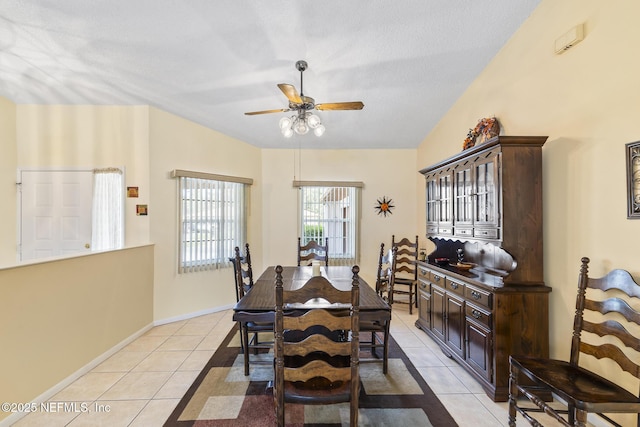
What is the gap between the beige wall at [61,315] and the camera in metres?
2.08

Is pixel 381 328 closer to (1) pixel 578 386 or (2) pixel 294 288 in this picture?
(2) pixel 294 288

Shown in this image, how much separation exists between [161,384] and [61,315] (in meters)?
1.01

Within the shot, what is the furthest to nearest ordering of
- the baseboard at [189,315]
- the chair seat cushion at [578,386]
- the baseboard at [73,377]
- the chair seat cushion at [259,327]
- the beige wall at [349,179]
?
the beige wall at [349,179] < the baseboard at [189,315] < the chair seat cushion at [259,327] < the baseboard at [73,377] < the chair seat cushion at [578,386]

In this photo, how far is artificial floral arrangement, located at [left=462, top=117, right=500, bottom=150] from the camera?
305 cm

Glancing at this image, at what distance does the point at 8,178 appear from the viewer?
12.7 feet

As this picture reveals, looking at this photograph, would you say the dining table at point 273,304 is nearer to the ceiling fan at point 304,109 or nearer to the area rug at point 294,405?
the area rug at point 294,405

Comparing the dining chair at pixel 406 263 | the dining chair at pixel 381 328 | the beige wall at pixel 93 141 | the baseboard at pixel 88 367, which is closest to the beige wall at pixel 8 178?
the beige wall at pixel 93 141

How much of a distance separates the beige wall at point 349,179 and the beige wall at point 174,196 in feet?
2.51

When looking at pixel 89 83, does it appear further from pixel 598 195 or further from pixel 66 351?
pixel 598 195

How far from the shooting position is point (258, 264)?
5.24m

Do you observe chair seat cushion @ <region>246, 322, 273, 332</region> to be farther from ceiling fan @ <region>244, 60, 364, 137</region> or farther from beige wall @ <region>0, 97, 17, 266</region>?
beige wall @ <region>0, 97, 17, 266</region>

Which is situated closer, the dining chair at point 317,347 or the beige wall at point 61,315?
the dining chair at point 317,347

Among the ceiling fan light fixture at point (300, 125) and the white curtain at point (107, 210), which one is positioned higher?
the ceiling fan light fixture at point (300, 125)

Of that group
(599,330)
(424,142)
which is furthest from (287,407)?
(424,142)
